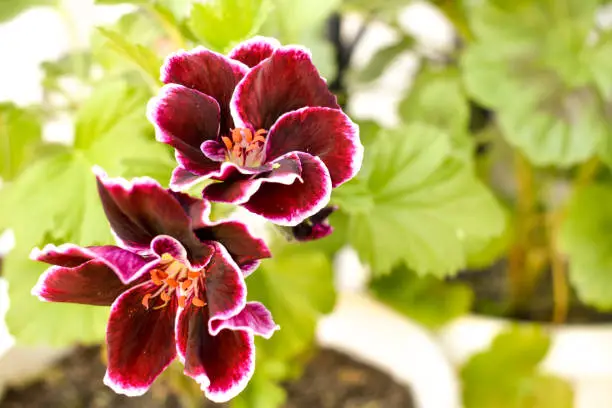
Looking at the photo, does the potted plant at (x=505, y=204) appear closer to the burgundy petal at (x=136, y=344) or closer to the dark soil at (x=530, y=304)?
the dark soil at (x=530, y=304)

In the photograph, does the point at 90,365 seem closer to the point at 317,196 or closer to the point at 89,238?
the point at 89,238

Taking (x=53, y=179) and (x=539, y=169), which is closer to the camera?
(x=53, y=179)

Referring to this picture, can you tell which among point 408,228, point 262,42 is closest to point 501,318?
point 408,228

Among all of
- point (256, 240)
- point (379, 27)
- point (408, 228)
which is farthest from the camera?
point (379, 27)

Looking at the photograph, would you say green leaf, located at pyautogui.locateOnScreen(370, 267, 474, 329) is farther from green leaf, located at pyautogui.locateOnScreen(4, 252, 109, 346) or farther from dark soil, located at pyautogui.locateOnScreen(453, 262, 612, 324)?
green leaf, located at pyautogui.locateOnScreen(4, 252, 109, 346)

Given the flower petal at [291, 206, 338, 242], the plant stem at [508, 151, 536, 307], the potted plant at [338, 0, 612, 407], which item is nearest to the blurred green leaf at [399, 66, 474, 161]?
the potted plant at [338, 0, 612, 407]

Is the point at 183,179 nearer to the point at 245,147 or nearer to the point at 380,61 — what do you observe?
the point at 245,147
